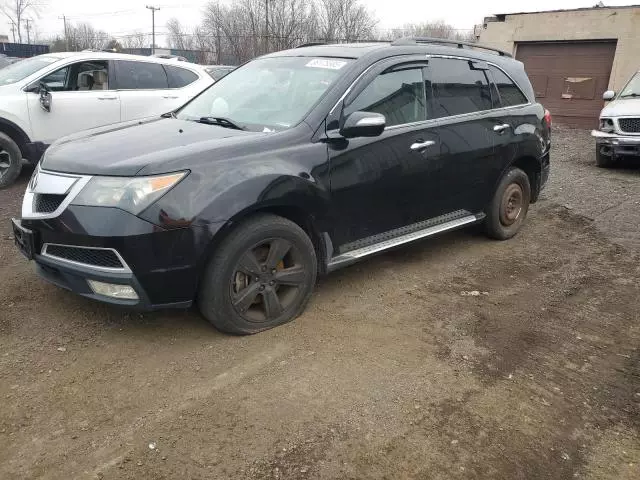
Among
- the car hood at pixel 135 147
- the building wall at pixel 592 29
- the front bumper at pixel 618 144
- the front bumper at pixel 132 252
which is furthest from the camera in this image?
the building wall at pixel 592 29

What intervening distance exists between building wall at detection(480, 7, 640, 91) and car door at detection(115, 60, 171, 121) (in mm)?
12874

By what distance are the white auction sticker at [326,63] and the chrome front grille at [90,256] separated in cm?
206

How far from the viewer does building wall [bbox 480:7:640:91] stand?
15.3 meters

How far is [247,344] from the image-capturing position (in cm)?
346

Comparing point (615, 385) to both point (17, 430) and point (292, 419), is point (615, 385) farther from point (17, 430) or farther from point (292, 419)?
point (17, 430)

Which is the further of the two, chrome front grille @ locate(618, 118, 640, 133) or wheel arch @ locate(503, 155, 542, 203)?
chrome front grille @ locate(618, 118, 640, 133)

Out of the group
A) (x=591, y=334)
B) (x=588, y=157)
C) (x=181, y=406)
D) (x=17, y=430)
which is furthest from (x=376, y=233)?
(x=588, y=157)

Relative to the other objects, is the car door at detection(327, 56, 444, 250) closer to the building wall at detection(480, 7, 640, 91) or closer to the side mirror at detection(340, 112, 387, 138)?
the side mirror at detection(340, 112, 387, 138)

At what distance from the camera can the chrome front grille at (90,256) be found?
311cm

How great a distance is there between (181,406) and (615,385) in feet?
7.91

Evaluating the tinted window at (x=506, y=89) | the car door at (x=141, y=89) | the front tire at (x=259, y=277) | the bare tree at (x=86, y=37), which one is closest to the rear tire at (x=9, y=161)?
the car door at (x=141, y=89)

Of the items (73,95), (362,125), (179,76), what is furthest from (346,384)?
(179,76)

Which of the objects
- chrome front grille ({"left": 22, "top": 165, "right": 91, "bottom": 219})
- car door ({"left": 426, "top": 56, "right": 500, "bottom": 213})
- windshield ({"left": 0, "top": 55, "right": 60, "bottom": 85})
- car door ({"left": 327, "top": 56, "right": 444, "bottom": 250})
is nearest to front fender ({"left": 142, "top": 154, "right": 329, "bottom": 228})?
car door ({"left": 327, "top": 56, "right": 444, "bottom": 250})

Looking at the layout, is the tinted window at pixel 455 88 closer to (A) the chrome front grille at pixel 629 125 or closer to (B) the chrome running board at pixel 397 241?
(B) the chrome running board at pixel 397 241
